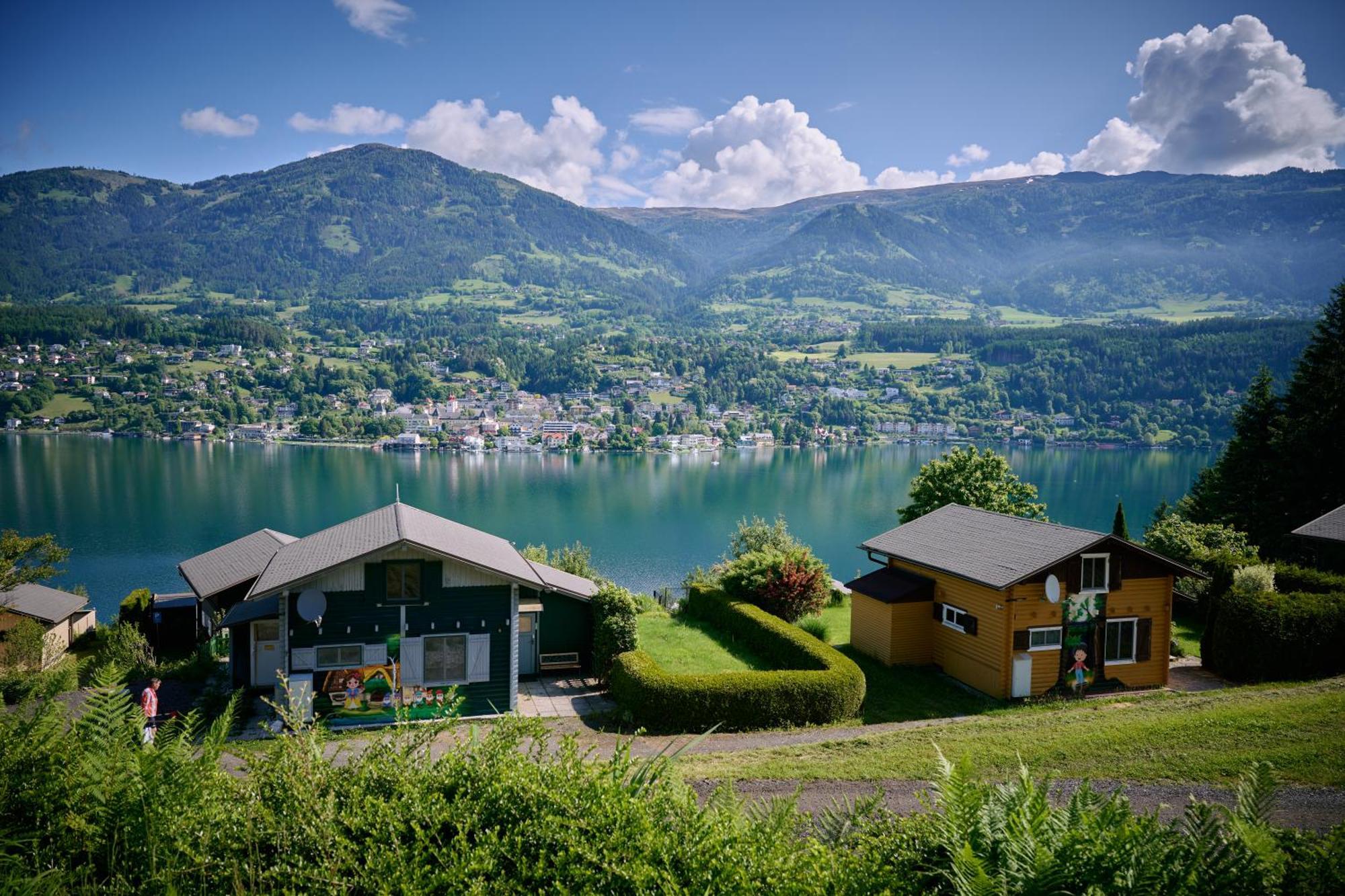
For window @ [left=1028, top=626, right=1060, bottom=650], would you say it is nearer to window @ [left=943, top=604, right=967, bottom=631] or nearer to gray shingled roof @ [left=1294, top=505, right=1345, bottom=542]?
window @ [left=943, top=604, right=967, bottom=631]

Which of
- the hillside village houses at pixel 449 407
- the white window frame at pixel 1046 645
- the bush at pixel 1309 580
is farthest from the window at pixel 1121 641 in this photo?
the hillside village houses at pixel 449 407

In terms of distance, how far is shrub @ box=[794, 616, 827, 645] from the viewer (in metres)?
22.2

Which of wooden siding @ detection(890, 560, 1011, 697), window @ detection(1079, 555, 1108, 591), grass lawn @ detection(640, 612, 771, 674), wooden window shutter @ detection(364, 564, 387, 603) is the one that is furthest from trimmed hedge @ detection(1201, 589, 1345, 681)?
wooden window shutter @ detection(364, 564, 387, 603)

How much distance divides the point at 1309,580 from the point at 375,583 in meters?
20.8

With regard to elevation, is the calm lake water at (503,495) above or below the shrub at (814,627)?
below

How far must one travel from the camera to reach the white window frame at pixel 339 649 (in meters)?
15.9

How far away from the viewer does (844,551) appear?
55219mm

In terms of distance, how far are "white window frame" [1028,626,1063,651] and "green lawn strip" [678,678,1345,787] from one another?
2.18m

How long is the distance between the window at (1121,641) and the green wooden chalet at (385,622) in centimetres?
1206

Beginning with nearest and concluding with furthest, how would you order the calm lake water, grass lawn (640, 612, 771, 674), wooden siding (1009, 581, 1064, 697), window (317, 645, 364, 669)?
window (317, 645, 364, 669), wooden siding (1009, 581, 1064, 697), grass lawn (640, 612, 771, 674), the calm lake water

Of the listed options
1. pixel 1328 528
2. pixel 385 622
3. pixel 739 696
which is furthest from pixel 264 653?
pixel 1328 528

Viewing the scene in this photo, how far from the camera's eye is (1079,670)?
17.2 m

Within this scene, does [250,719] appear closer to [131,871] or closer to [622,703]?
[622,703]

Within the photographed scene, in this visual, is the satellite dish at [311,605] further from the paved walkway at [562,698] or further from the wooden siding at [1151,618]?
the wooden siding at [1151,618]
